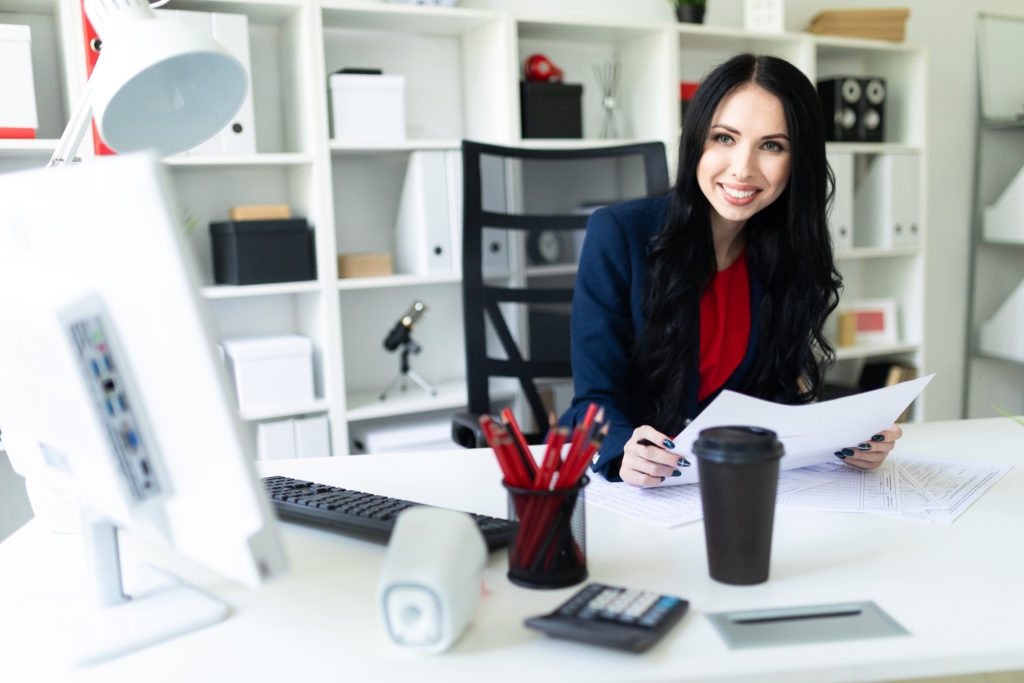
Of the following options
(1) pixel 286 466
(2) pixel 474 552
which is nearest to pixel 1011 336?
(1) pixel 286 466

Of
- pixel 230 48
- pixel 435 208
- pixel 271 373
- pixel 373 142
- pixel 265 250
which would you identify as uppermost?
pixel 230 48

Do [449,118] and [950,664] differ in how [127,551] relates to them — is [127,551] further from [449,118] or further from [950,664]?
[449,118]

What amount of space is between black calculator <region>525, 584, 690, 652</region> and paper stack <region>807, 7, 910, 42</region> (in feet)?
9.99

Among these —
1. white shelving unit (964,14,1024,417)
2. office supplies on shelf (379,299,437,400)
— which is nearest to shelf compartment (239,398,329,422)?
office supplies on shelf (379,299,437,400)

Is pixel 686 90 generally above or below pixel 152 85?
above

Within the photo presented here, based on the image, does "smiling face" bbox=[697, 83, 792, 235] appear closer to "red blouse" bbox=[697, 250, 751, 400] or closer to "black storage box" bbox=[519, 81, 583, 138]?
"red blouse" bbox=[697, 250, 751, 400]

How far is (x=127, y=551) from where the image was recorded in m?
0.93

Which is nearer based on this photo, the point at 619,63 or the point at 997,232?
the point at 619,63

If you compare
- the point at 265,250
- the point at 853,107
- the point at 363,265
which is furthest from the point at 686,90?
the point at 265,250

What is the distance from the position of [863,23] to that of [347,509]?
307cm

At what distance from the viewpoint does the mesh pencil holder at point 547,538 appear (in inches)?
30.4

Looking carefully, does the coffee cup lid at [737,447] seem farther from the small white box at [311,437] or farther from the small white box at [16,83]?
the small white box at [16,83]

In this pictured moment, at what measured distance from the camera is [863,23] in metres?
3.29

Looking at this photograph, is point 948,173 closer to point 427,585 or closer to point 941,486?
point 941,486
